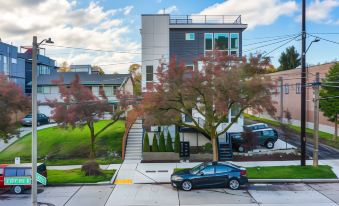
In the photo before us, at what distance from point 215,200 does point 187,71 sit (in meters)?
7.74

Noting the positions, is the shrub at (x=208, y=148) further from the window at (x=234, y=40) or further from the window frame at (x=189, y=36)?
the window frame at (x=189, y=36)

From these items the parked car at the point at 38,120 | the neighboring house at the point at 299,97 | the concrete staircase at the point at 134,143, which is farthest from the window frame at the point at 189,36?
the parked car at the point at 38,120

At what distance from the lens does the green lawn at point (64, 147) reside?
90.8 feet

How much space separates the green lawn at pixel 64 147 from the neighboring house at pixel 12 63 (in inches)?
1016

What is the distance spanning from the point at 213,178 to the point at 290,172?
584cm

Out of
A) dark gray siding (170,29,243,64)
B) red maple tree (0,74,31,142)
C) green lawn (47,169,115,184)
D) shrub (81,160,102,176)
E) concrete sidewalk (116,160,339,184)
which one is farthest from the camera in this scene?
dark gray siding (170,29,243,64)

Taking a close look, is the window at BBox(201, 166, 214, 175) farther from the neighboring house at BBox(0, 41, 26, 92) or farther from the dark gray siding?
the neighboring house at BBox(0, 41, 26, 92)

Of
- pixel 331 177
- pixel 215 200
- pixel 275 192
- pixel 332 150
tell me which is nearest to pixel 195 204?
pixel 215 200

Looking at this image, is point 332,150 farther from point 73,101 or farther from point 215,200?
point 73,101

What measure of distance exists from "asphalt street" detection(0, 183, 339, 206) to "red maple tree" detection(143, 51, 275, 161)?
4.57 metres

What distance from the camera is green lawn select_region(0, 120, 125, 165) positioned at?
2767 centimetres

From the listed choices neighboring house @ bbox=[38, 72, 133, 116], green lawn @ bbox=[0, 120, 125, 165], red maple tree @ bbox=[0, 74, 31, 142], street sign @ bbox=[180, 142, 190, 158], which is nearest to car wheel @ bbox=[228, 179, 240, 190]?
street sign @ bbox=[180, 142, 190, 158]

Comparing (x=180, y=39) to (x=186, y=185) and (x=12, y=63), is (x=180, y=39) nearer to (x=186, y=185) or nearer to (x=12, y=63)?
(x=186, y=185)

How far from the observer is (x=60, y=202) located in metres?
16.9
